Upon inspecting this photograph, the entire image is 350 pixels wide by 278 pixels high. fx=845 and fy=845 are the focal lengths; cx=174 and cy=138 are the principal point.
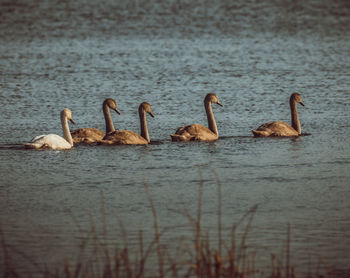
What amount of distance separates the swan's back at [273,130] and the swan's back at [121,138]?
214 cm

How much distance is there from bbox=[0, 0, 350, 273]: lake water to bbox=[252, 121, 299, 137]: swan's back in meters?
0.16

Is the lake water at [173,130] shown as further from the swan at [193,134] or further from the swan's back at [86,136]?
the swan's back at [86,136]

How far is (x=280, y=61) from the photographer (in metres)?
27.6

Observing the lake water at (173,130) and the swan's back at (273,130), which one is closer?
the lake water at (173,130)

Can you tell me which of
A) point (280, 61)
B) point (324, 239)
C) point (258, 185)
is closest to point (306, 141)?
point (258, 185)

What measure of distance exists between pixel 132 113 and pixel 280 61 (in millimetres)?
10282

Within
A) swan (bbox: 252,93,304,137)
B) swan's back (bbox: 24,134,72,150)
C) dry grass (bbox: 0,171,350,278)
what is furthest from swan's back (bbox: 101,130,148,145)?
dry grass (bbox: 0,171,350,278)

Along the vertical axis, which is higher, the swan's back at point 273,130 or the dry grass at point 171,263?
the swan's back at point 273,130

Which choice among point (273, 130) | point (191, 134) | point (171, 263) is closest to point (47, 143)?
point (191, 134)

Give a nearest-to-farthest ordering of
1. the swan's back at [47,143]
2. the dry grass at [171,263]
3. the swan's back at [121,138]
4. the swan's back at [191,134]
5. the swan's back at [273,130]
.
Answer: the dry grass at [171,263], the swan's back at [47,143], the swan's back at [121,138], the swan's back at [191,134], the swan's back at [273,130]

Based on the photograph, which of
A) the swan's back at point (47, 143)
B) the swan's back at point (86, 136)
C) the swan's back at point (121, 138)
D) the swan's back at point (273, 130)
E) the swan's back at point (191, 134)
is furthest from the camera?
the swan's back at point (273, 130)

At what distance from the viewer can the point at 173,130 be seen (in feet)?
53.6

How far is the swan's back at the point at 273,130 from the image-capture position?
A: 15156 millimetres

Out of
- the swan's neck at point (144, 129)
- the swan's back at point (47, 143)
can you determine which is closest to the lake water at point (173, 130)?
the swan's back at point (47, 143)
